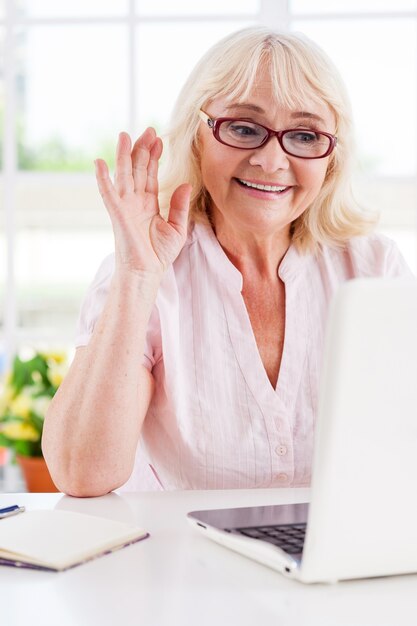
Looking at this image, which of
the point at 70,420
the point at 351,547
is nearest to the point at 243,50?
the point at 70,420

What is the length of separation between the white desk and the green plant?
2573mm

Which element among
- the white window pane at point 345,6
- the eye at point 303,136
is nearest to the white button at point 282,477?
the eye at point 303,136

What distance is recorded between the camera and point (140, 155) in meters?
1.78

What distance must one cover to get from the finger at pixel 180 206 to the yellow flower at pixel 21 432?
2117 mm

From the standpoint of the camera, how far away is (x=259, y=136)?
1.87 meters

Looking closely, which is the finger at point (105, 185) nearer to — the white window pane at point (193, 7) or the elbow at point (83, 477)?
the elbow at point (83, 477)

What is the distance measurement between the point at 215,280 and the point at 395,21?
2339mm

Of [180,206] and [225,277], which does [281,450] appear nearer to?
[225,277]

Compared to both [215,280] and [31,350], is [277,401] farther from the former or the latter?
[31,350]

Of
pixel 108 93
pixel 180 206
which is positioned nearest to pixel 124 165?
pixel 180 206

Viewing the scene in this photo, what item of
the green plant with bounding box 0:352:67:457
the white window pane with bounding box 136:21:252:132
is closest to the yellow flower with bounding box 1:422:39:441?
the green plant with bounding box 0:352:67:457

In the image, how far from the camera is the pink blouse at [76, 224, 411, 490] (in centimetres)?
181

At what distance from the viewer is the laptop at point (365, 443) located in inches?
37.1

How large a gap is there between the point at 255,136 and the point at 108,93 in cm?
225
